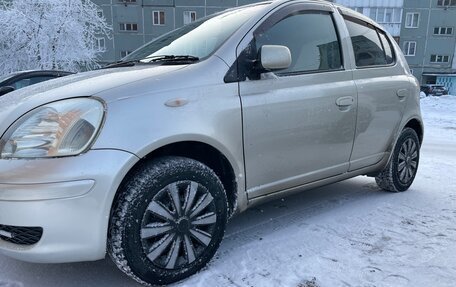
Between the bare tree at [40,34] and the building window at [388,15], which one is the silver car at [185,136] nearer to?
the bare tree at [40,34]

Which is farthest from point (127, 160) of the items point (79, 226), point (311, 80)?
point (311, 80)

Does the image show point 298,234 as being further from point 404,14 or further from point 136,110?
point 404,14

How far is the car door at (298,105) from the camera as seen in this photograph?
2.75m

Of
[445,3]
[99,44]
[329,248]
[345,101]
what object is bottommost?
[329,248]

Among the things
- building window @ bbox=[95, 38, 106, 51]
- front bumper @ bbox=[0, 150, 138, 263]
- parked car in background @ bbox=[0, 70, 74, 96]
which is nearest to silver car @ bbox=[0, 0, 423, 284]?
front bumper @ bbox=[0, 150, 138, 263]

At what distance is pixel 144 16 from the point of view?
36531 mm

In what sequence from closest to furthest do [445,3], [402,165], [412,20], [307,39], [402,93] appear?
1. [307,39]
2. [402,93]
3. [402,165]
4. [412,20]
5. [445,3]

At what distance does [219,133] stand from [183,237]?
664mm

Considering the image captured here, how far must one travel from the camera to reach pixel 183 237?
2.44 metres

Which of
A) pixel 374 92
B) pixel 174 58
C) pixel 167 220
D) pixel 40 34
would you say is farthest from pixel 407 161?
pixel 40 34

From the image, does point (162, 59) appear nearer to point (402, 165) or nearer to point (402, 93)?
point (402, 93)

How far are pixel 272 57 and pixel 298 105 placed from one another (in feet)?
1.55

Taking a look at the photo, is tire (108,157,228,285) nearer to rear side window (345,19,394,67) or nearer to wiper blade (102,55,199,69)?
wiper blade (102,55,199,69)

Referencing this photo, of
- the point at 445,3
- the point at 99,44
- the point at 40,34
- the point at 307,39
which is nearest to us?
the point at 307,39
